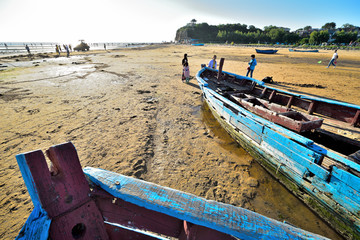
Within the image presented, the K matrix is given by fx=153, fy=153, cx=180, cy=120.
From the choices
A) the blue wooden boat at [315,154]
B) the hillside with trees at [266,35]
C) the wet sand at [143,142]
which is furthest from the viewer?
the hillside with trees at [266,35]

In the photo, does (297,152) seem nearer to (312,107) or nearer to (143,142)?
(312,107)

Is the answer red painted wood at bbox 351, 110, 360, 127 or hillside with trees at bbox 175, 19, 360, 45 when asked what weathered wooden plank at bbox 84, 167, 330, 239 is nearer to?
red painted wood at bbox 351, 110, 360, 127

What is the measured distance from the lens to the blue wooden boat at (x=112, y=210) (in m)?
1.01

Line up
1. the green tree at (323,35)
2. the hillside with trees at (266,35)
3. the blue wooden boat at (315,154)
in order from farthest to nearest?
the hillside with trees at (266,35) < the green tree at (323,35) < the blue wooden boat at (315,154)

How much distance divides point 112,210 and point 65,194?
389 mm

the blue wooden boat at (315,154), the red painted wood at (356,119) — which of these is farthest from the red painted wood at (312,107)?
the red painted wood at (356,119)

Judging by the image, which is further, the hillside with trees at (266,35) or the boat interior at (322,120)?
the hillside with trees at (266,35)

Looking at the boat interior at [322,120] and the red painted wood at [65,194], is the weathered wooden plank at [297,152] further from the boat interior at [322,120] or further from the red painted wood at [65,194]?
the red painted wood at [65,194]

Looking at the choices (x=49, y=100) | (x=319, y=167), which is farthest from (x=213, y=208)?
(x=49, y=100)

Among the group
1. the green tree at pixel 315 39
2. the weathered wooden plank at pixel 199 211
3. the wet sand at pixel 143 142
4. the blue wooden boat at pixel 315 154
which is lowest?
the wet sand at pixel 143 142

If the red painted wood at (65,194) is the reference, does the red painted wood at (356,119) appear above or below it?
below

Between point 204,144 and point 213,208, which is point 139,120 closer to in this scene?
point 204,144

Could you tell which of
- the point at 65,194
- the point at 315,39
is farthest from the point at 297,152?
the point at 315,39

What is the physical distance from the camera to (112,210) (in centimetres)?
129
